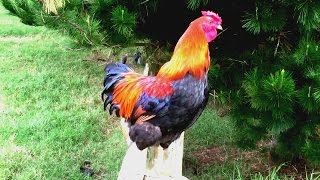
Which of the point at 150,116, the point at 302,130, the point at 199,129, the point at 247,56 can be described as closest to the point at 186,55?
the point at 150,116

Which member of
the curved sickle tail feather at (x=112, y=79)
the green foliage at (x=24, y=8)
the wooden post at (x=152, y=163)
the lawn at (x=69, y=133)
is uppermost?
the green foliage at (x=24, y=8)

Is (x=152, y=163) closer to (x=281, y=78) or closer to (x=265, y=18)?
(x=281, y=78)

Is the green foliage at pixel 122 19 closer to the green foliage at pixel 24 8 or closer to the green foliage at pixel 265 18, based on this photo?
the green foliage at pixel 265 18

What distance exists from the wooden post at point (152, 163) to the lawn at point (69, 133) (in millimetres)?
682

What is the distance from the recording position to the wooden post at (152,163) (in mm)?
2734

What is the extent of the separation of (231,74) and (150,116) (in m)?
0.95

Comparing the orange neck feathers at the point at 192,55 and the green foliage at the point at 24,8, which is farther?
the green foliage at the point at 24,8

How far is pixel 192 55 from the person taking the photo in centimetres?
254

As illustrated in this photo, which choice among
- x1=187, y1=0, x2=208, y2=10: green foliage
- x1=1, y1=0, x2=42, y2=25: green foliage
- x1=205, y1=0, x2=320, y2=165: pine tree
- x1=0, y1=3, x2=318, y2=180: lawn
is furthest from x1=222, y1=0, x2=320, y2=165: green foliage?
x1=1, y1=0, x2=42, y2=25: green foliage

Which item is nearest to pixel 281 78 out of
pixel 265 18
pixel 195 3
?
pixel 265 18

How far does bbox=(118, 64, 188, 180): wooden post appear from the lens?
273 centimetres

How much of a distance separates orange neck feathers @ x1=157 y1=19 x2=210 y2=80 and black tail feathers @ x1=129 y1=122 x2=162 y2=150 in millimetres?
320

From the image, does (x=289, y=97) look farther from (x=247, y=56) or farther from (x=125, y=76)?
(x=125, y=76)

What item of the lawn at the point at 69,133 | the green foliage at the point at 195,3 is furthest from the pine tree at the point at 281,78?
the lawn at the point at 69,133
